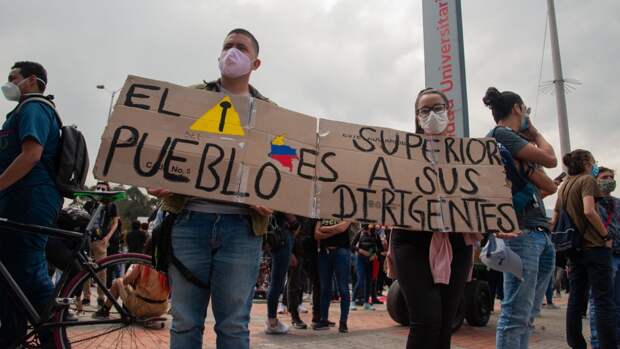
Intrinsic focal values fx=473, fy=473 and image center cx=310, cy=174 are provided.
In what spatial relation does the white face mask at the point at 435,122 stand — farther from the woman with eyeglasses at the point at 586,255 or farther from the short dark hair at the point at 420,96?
the woman with eyeglasses at the point at 586,255

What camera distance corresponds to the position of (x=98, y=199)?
3309mm

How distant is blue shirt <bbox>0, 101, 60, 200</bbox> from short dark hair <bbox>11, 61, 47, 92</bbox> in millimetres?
368

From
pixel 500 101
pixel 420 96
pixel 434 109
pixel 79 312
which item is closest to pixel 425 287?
pixel 434 109

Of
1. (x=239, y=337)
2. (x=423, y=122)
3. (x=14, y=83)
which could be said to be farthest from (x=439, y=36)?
(x=239, y=337)

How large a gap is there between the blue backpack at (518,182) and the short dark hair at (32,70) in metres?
3.37

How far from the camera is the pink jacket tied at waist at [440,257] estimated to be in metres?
2.67

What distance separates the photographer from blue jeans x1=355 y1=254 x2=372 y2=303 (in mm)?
9289

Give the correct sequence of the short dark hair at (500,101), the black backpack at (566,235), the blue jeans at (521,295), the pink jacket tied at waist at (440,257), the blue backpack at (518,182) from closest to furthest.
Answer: the pink jacket tied at waist at (440,257)
the blue jeans at (521,295)
the blue backpack at (518,182)
the short dark hair at (500,101)
the black backpack at (566,235)

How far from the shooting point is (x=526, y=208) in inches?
123

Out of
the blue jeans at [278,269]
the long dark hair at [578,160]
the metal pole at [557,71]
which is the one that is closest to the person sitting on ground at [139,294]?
the blue jeans at [278,269]

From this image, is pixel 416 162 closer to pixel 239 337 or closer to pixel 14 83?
pixel 239 337

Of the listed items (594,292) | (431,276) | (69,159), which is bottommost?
(594,292)

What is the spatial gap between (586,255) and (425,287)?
2556 millimetres

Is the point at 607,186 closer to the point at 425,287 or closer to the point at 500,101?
the point at 500,101
